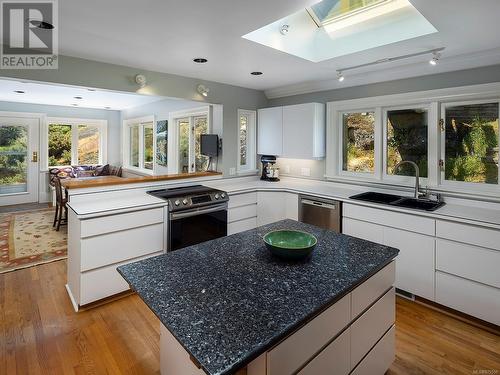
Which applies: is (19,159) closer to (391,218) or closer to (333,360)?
(391,218)

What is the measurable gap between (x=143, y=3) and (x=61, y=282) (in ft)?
9.34

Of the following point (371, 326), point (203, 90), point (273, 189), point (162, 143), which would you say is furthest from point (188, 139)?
point (371, 326)

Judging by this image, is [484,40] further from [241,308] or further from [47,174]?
[47,174]

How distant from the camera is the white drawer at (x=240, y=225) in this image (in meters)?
3.67

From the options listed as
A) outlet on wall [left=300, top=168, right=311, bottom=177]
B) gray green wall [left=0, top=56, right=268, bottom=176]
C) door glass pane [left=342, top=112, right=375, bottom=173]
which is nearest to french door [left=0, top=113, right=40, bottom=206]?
gray green wall [left=0, top=56, right=268, bottom=176]

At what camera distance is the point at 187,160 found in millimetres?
5320

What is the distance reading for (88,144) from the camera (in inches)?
305

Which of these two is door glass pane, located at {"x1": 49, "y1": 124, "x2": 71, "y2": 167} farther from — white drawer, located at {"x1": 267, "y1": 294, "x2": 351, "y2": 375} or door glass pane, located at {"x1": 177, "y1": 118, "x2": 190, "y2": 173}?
white drawer, located at {"x1": 267, "y1": 294, "x2": 351, "y2": 375}

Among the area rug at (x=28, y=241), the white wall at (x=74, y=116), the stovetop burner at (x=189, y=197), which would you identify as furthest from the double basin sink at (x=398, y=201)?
the white wall at (x=74, y=116)

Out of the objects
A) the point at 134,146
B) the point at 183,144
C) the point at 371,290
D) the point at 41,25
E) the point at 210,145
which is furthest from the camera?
the point at 134,146

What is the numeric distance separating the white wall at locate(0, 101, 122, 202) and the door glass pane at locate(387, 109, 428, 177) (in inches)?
276

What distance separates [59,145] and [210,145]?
527 cm

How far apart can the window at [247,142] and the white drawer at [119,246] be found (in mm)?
1928

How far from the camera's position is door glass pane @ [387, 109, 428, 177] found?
317 centimetres
